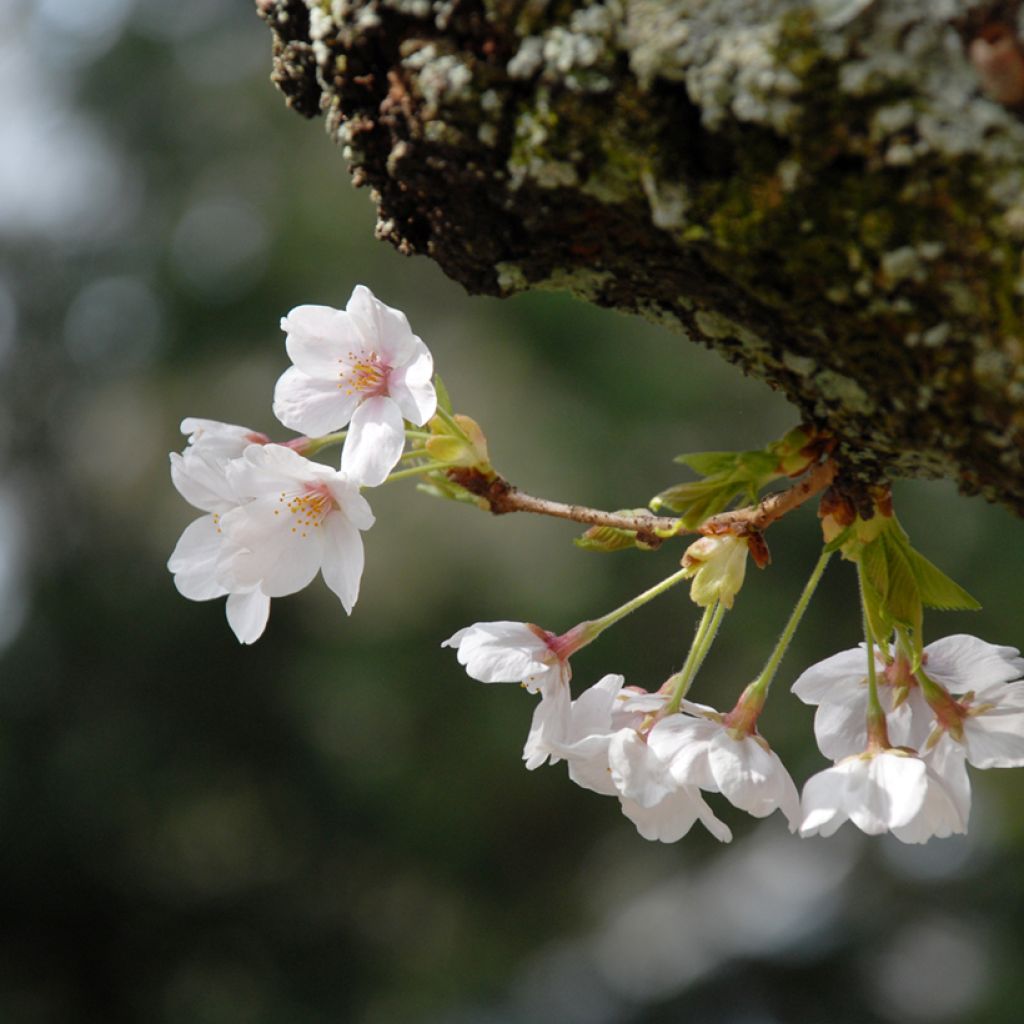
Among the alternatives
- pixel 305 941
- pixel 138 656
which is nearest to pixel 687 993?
pixel 305 941

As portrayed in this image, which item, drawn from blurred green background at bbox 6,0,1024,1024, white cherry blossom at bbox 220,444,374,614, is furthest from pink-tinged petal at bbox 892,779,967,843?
blurred green background at bbox 6,0,1024,1024

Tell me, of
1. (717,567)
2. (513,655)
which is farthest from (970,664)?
(513,655)

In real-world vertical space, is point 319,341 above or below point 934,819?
above

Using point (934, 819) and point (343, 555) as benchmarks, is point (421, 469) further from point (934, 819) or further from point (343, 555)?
point (934, 819)

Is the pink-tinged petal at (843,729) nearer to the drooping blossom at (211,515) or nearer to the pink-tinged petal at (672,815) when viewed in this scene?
the pink-tinged petal at (672,815)

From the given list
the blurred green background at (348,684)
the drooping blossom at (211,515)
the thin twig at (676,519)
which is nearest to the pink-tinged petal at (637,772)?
the thin twig at (676,519)

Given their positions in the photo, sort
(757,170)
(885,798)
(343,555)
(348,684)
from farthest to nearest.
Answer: (348,684) → (343,555) → (885,798) → (757,170)

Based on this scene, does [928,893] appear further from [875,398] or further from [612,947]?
[875,398]

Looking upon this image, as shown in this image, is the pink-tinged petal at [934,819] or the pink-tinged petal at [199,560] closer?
the pink-tinged petal at [934,819]

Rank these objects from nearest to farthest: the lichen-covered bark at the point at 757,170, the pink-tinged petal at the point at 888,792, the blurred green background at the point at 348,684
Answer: the lichen-covered bark at the point at 757,170 < the pink-tinged petal at the point at 888,792 < the blurred green background at the point at 348,684
